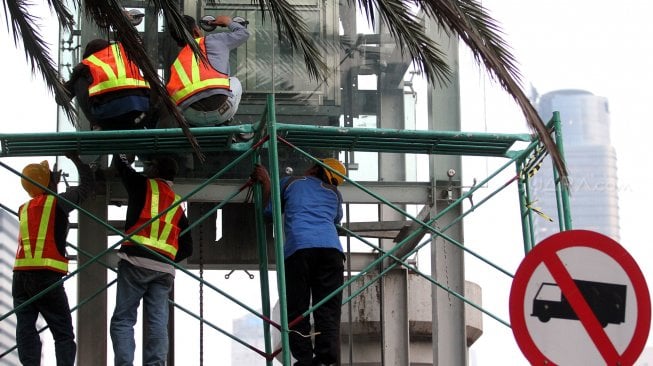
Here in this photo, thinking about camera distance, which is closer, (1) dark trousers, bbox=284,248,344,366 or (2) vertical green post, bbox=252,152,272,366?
(1) dark trousers, bbox=284,248,344,366

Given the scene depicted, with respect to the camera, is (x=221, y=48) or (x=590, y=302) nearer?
(x=590, y=302)

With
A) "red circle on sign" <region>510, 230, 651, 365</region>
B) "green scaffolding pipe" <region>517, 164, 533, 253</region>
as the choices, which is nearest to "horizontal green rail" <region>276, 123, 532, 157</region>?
"green scaffolding pipe" <region>517, 164, 533, 253</region>

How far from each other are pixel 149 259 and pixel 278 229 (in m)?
1.36

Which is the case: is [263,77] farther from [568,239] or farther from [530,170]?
[568,239]

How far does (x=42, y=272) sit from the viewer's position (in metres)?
11.9

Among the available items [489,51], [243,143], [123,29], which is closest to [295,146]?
[243,143]

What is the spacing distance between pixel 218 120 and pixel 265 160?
5.28ft

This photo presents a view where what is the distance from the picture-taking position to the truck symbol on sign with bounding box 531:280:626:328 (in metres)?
7.61

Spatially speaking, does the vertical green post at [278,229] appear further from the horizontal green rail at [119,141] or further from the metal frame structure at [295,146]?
the horizontal green rail at [119,141]

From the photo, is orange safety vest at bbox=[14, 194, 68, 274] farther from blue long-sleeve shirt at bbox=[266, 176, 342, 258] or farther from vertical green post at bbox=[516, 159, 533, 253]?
vertical green post at bbox=[516, 159, 533, 253]

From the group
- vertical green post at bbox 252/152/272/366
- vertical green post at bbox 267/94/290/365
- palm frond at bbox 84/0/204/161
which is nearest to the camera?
palm frond at bbox 84/0/204/161

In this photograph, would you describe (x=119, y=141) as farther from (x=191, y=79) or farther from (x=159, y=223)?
(x=191, y=79)

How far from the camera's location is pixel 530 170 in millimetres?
12242

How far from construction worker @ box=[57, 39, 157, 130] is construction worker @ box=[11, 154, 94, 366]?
26.9 inches
